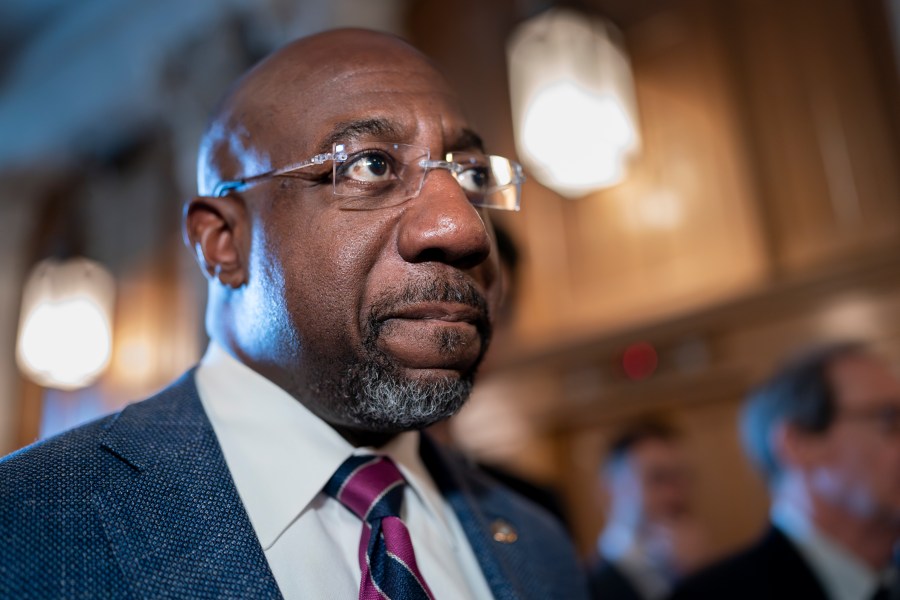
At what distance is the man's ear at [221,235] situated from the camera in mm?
1340

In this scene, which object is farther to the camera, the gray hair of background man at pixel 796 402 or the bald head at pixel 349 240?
the gray hair of background man at pixel 796 402

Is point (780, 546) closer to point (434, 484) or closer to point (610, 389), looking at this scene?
point (434, 484)

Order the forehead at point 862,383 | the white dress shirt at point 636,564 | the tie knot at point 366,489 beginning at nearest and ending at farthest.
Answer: the tie knot at point 366,489, the forehead at point 862,383, the white dress shirt at point 636,564

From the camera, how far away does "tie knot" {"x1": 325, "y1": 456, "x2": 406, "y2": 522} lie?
1211 millimetres

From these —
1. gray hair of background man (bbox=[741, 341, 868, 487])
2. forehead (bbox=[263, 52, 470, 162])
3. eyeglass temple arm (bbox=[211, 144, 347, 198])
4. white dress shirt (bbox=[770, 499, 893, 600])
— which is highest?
forehead (bbox=[263, 52, 470, 162])

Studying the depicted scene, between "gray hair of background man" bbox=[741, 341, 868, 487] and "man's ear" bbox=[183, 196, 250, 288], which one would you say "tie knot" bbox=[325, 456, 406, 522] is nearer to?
"man's ear" bbox=[183, 196, 250, 288]

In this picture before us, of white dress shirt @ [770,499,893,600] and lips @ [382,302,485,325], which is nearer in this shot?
lips @ [382,302,485,325]

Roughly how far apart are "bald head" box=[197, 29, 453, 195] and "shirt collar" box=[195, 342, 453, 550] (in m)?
0.33

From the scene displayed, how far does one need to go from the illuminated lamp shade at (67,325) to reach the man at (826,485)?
3512 mm

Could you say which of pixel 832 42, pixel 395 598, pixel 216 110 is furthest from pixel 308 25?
pixel 395 598

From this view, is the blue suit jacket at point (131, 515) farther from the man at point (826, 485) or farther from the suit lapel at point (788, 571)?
the suit lapel at point (788, 571)

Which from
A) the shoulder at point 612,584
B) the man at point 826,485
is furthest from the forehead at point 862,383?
the shoulder at point 612,584

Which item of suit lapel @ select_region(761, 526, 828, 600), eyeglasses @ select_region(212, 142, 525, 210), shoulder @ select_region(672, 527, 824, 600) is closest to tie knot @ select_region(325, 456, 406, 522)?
eyeglasses @ select_region(212, 142, 525, 210)

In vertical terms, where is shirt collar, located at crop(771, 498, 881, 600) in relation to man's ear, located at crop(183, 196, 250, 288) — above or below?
below
